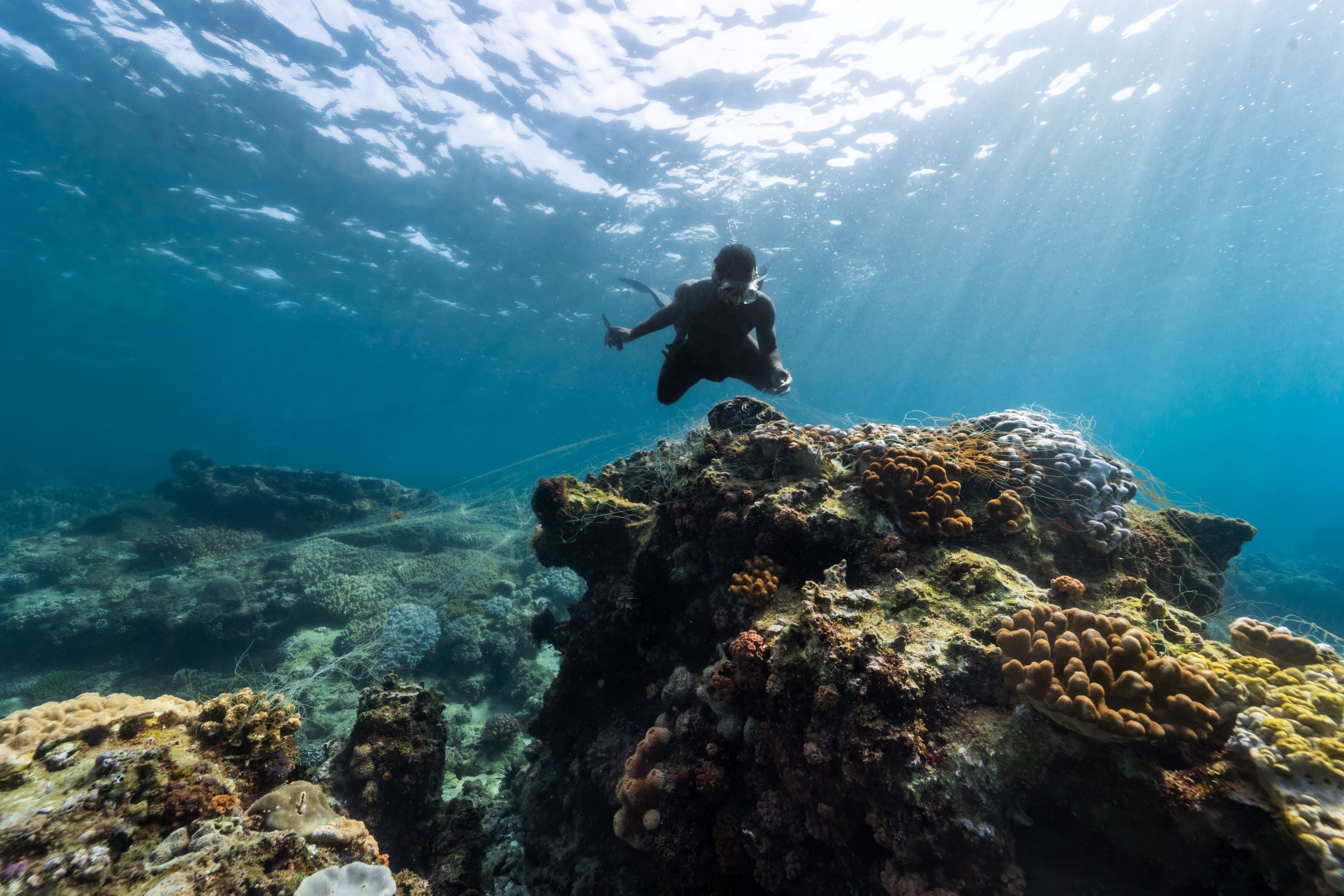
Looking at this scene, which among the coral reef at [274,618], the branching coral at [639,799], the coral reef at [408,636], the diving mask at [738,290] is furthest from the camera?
the coral reef at [408,636]

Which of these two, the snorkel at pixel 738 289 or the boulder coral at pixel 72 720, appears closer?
the boulder coral at pixel 72 720

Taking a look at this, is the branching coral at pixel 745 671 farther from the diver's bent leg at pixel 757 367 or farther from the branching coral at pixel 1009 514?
the diver's bent leg at pixel 757 367

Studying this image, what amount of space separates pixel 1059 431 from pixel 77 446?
169082 mm

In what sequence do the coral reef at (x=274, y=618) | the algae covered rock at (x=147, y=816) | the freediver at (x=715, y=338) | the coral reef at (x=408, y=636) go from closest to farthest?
the algae covered rock at (x=147, y=816), the freediver at (x=715, y=338), the coral reef at (x=274, y=618), the coral reef at (x=408, y=636)

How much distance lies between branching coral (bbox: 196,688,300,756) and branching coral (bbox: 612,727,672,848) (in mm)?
2412

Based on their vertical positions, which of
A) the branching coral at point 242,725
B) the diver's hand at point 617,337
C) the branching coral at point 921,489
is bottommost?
the branching coral at point 242,725

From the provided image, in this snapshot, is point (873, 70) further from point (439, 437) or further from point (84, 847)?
point (439, 437)

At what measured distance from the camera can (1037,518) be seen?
4.22 meters

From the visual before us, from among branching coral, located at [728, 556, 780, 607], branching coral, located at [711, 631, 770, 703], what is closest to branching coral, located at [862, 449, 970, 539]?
branching coral, located at [728, 556, 780, 607]

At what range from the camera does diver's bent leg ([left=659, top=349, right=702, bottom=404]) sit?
666cm

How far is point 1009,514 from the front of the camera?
3.92 m

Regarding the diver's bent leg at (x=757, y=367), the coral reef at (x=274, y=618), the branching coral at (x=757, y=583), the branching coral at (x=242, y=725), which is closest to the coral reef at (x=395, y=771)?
the branching coral at (x=242, y=725)

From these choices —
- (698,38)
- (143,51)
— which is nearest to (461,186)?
(143,51)

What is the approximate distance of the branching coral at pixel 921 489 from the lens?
3.91m
